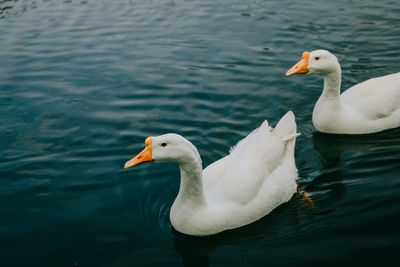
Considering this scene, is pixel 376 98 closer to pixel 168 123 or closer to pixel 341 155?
pixel 341 155

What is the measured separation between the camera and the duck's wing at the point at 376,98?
7617mm

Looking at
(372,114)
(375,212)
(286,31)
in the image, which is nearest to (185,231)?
(375,212)

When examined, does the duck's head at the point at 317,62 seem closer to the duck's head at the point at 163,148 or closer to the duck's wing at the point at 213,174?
the duck's wing at the point at 213,174

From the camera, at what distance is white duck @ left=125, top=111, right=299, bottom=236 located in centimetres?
504

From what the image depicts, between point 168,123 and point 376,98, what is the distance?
147 inches

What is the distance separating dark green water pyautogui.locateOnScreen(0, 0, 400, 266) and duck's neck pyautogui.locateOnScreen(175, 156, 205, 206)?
51 centimetres

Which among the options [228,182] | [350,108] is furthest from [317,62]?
[228,182]

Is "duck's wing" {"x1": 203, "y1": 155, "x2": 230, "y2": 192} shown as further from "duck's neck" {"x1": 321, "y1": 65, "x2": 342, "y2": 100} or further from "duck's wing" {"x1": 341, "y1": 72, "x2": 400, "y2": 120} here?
"duck's wing" {"x1": 341, "y1": 72, "x2": 400, "y2": 120}

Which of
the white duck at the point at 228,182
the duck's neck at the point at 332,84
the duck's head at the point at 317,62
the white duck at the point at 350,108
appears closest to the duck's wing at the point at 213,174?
the white duck at the point at 228,182

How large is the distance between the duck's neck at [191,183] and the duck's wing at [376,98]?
3.73m

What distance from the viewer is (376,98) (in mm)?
7719

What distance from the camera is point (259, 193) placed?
5762 millimetres

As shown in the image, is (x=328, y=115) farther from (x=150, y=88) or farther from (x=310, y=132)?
(x=150, y=88)

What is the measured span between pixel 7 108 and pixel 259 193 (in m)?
6.10
